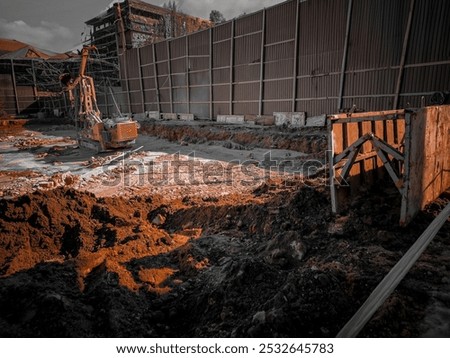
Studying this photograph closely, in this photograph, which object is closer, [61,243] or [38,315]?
[38,315]

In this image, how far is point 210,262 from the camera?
455cm

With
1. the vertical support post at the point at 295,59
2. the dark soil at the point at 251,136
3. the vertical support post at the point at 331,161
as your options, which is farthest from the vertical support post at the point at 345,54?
the vertical support post at the point at 331,161

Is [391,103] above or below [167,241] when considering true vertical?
above

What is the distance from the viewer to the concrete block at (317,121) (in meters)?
14.8

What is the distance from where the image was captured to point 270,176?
9.20 m

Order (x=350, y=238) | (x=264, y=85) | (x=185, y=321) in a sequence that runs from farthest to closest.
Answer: (x=264, y=85) → (x=350, y=238) → (x=185, y=321)

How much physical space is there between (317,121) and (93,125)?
38.1 feet

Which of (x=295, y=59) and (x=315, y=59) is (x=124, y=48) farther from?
(x=315, y=59)

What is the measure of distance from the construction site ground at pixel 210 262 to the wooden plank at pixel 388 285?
0.09m

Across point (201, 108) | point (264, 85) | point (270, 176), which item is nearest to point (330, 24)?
point (264, 85)

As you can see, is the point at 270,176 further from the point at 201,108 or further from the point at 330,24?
the point at 201,108

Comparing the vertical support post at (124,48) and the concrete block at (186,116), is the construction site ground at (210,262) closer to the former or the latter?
the concrete block at (186,116)

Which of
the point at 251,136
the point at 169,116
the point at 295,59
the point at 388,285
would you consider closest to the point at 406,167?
the point at 388,285

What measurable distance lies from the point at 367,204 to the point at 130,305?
165 inches
